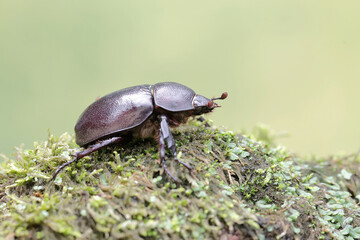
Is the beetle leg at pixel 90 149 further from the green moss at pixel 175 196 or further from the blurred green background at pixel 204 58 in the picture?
the blurred green background at pixel 204 58

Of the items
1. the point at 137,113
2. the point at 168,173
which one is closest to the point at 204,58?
the point at 137,113

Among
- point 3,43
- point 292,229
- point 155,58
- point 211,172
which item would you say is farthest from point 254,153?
point 3,43

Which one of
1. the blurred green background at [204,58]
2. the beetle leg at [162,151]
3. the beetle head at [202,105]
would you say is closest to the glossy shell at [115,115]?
the beetle leg at [162,151]

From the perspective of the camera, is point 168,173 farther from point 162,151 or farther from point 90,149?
point 90,149

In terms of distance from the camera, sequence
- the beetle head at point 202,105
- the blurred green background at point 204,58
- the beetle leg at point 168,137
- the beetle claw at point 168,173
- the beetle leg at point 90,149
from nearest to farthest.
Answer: the beetle claw at point 168,173, the beetle leg at point 168,137, the beetle leg at point 90,149, the beetle head at point 202,105, the blurred green background at point 204,58

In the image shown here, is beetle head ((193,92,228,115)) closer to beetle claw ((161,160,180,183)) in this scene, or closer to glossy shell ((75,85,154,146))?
glossy shell ((75,85,154,146))

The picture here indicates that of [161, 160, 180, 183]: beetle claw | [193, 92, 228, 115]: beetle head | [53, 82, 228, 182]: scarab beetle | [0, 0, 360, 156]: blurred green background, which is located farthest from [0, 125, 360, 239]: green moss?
[0, 0, 360, 156]: blurred green background

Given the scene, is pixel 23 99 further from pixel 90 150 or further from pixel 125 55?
pixel 90 150
